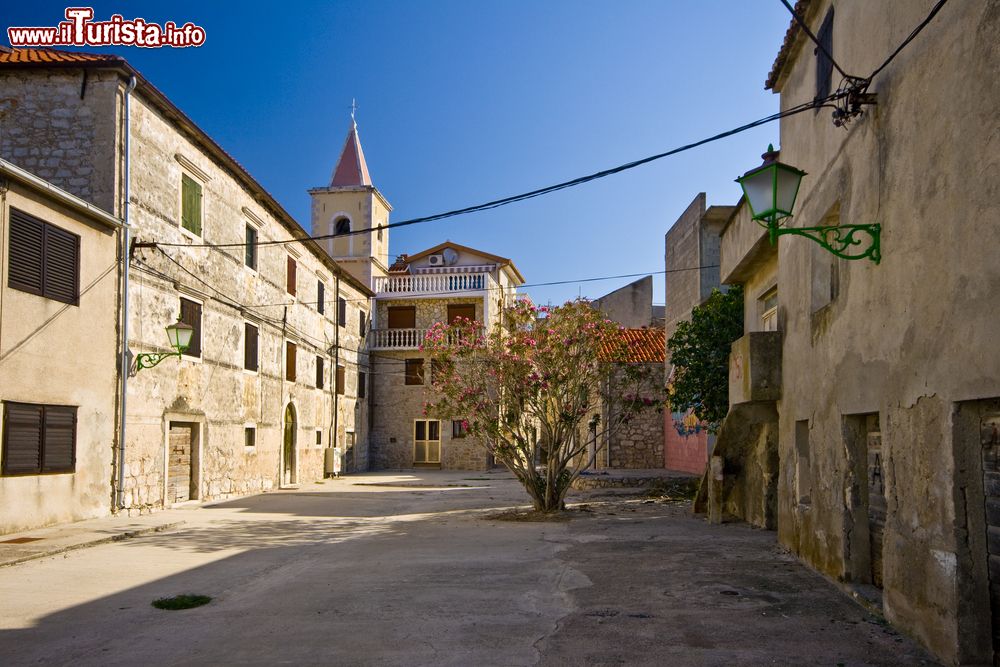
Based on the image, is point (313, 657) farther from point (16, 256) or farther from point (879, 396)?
point (16, 256)

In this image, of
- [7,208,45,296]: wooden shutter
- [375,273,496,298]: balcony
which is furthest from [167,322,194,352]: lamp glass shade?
[375,273,496,298]: balcony

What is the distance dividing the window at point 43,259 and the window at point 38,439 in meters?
1.77

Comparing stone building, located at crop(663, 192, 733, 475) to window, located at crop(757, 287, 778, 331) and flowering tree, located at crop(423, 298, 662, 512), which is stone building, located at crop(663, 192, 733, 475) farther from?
window, located at crop(757, 287, 778, 331)

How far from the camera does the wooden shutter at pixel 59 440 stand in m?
12.7

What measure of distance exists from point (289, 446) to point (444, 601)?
19.2 m

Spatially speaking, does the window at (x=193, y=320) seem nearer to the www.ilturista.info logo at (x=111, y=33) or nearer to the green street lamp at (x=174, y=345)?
the green street lamp at (x=174, y=345)

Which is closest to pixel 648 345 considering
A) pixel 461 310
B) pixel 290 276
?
pixel 461 310

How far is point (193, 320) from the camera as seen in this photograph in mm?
17750

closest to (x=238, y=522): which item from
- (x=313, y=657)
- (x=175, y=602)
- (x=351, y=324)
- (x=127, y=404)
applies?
(x=127, y=404)

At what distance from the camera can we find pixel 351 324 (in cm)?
3378

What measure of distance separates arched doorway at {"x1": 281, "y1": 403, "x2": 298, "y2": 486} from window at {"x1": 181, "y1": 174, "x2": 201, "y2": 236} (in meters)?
8.52

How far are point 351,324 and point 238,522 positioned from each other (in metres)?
19.7

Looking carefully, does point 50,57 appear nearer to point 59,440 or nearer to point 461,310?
point 59,440

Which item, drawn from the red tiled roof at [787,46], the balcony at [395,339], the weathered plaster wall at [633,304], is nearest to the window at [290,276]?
the balcony at [395,339]
